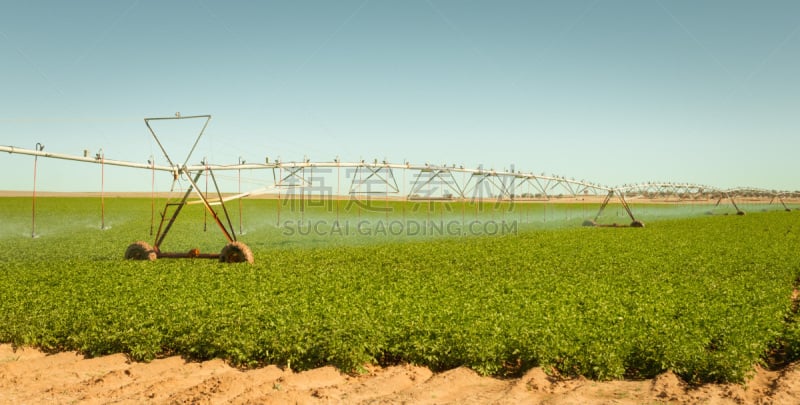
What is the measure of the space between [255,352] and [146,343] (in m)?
2.08

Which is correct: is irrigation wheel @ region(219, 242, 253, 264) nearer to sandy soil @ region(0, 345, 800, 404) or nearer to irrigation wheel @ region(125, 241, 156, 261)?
irrigation wheel @ region(125, 241, 156, 261)

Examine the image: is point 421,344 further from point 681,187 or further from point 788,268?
point 681,187

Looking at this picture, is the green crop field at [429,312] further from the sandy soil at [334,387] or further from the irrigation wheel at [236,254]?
the irrigation wheel at [236,254]

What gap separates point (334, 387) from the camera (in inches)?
306

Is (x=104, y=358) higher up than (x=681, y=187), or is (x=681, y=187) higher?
(x=681, y=187)

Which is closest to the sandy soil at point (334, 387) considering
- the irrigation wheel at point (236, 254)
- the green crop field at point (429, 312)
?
the green crop field at point (429, 312)

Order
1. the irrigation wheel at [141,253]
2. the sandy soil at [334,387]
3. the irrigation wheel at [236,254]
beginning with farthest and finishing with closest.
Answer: the irrigation wheel at [141,253]
the irrigation wheel at [236,254]
the sandy soil at [334,387]

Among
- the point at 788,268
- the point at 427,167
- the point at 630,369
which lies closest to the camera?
the point at 630,369

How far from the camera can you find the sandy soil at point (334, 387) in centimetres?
735

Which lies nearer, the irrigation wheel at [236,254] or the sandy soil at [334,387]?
the sandy soil at [334,387]

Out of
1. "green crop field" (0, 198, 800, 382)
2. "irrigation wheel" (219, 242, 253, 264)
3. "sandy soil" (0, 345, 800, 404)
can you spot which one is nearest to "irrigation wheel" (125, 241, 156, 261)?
"green crop field" (0, 198, 800, 382)

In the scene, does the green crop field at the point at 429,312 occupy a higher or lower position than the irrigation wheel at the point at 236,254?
lower

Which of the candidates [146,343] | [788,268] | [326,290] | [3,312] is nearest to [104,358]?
[146,343]

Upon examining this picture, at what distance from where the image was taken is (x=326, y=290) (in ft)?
46.6
